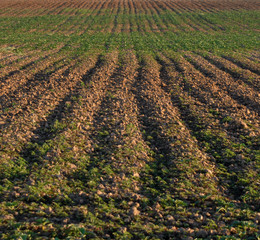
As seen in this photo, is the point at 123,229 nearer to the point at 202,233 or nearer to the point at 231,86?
the point at 202,233

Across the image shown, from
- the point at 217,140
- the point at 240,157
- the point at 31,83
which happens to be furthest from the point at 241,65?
the point at 31,83

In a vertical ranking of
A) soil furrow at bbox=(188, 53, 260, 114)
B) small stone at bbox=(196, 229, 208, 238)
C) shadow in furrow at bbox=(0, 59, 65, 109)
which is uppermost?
shadow in furrow at bbox=(0, 59, 65, 109)

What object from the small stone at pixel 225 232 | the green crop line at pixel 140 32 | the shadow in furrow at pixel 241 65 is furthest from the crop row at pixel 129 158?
the green crop line at pixel 140 32

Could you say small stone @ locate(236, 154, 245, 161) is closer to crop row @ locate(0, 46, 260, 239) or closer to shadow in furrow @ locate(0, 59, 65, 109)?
crop row @ locate(0, 46, 260, 239)

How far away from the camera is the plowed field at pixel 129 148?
16.3 ft

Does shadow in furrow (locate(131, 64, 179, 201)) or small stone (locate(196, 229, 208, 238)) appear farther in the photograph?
shadow in furrow (locate(131, 64, 179, 201))

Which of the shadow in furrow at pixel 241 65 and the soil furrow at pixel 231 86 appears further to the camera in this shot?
the shadow in furrow at pixel 241 65

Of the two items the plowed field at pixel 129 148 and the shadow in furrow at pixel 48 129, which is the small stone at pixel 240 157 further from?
the shadow in furrow at pixel 48 129

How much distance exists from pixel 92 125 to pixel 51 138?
1637 millimetres

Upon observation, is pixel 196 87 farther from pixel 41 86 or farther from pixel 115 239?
pixel 115 239

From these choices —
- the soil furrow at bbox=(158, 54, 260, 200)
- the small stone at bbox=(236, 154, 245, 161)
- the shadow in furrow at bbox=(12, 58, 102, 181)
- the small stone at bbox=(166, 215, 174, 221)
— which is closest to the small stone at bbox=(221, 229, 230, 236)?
the small stone at bbox=(166, 215, 174, 221)

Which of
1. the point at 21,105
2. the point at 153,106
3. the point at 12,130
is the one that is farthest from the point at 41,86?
the point at 153,106

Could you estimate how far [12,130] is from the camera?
27.2 feet

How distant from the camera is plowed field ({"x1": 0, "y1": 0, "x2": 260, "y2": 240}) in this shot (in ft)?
16.3
